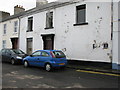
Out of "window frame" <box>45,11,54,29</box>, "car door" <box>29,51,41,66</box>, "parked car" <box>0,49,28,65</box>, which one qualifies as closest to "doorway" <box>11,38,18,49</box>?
"parked car" <box>0,49,28,65</box>

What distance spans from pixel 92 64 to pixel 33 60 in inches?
199

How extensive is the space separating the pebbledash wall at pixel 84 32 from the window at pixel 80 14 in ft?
1.09

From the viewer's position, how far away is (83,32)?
10.3m

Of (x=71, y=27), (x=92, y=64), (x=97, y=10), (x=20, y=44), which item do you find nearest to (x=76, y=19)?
(x=71, y=27)

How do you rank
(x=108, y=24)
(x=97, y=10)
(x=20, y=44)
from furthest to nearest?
1. (x=20, y=44)
2. (x=97, y=10)
3. (x=108, y=24)

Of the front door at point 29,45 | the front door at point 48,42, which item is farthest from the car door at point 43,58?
the front door at point 29,45

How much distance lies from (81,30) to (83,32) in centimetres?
29

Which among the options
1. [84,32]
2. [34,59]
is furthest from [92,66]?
[34,59]

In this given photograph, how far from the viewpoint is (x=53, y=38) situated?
12477mm

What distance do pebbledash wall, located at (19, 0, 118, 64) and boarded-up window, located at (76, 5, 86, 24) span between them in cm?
34

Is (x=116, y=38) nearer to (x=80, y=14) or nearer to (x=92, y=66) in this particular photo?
(x=92, y=66)

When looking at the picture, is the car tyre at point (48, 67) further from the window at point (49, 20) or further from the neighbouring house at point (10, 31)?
the neighbouring house at point (10, 31)

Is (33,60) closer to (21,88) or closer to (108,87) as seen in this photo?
(21,88)

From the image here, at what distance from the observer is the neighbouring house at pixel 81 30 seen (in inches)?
346
